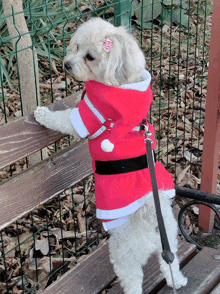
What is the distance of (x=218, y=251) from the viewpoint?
299 centimetres

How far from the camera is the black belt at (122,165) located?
2.28 metres

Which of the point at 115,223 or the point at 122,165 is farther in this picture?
the point at 115,223

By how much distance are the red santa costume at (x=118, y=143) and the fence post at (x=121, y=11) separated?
632mm

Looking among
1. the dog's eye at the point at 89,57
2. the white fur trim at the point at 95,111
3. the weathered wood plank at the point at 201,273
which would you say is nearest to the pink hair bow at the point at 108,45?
the dog's eye at the point at 89,57

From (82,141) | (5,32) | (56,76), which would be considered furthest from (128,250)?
(5,32)

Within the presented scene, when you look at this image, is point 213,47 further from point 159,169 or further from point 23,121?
point 23,121

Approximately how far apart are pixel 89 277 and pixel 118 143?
98 centimetres

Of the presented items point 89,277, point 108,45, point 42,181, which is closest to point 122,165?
point 42,181

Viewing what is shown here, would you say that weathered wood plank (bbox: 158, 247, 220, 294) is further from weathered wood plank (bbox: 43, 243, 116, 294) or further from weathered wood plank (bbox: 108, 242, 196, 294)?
weathered wood plank (bbox: 43, 243, 116, 294)

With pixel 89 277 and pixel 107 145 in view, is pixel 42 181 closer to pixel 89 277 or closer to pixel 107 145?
pixel 107 145

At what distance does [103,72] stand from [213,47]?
4.83ft

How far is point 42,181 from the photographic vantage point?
2.48 metres

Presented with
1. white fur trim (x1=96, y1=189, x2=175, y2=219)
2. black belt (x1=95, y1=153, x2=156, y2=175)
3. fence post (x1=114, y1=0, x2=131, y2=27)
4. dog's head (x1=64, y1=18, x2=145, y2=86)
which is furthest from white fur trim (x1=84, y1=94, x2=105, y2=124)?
fence post (x1=114, y1=0, x2=131, y2=27)

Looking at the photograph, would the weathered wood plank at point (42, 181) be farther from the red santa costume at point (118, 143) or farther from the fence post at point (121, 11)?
Result: the fence post at point (121, 11)
